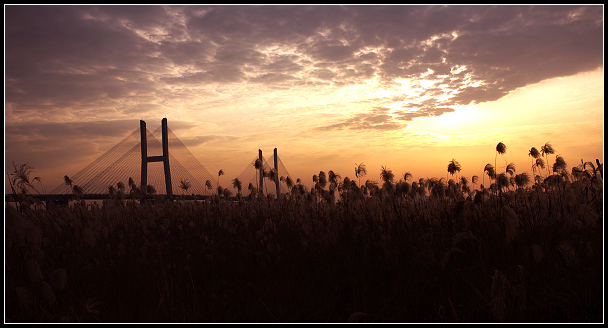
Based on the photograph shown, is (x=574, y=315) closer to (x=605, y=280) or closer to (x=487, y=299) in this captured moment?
(x=605, y=280)

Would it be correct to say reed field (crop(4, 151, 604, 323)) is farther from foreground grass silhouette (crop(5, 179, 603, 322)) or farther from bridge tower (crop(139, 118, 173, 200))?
bridge tower (crop(139, 118, 173, 200))

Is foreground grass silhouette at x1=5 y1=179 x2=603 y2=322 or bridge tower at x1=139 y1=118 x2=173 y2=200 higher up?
bridge tower at x1=139 y1=118 x2=173 y2=200

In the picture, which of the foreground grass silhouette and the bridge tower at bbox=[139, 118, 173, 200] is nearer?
the foreground grass silhouette

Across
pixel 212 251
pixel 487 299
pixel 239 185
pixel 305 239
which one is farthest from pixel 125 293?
pixel 239 185

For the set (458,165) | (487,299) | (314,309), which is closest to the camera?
(487,299)

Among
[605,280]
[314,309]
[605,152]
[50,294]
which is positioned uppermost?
[605,152]

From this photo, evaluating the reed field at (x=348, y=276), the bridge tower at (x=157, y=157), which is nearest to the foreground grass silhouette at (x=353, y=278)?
the reed field at (x=348, y=276)

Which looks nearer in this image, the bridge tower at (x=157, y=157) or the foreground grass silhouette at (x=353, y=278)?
the foreground grass silhouette at (x=353, y=278)

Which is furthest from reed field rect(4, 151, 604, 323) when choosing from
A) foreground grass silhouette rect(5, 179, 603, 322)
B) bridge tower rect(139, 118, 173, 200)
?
bridge tower rect(139, 118, 173, 200)

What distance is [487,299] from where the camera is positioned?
2943 mm

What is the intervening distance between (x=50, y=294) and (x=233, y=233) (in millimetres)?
3689

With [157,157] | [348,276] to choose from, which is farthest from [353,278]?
[157,157]

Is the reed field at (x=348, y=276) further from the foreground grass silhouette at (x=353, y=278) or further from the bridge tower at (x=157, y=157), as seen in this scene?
the bridge tower at (x=157, y=157)

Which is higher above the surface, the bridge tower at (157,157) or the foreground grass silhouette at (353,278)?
the bridge tower at (157,157)
